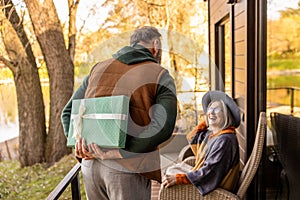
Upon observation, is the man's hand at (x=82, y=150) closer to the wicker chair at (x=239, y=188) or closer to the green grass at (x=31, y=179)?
the wicker chair at (x=239, y=188)

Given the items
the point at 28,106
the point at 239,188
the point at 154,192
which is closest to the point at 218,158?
the point at 239,188

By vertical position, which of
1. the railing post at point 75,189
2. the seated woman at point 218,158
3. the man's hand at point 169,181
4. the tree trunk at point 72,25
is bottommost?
the railing post at point 75,189

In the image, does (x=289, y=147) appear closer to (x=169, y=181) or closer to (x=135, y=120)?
(x=169, y=181)

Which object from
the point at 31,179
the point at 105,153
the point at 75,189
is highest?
the point at 105,153

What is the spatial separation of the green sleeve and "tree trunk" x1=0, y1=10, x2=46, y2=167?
475 cm

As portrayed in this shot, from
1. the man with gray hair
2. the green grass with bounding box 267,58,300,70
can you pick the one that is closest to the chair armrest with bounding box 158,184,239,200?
the man with gray hair

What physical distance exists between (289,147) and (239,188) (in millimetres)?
497

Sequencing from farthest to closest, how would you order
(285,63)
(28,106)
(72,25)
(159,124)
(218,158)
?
(28,106), (72,25), (285,63), (218,158), (159,124)

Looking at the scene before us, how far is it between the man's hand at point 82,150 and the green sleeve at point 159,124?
14 cm

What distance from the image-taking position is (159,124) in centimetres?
139

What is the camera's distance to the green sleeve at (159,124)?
54.7 inches

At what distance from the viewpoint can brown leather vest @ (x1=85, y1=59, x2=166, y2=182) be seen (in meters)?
1.41

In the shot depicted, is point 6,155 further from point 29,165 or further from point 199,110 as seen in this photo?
point 199,110

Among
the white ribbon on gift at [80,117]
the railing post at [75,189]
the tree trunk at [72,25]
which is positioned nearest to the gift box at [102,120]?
the white ribbon on gift at [80,117]
